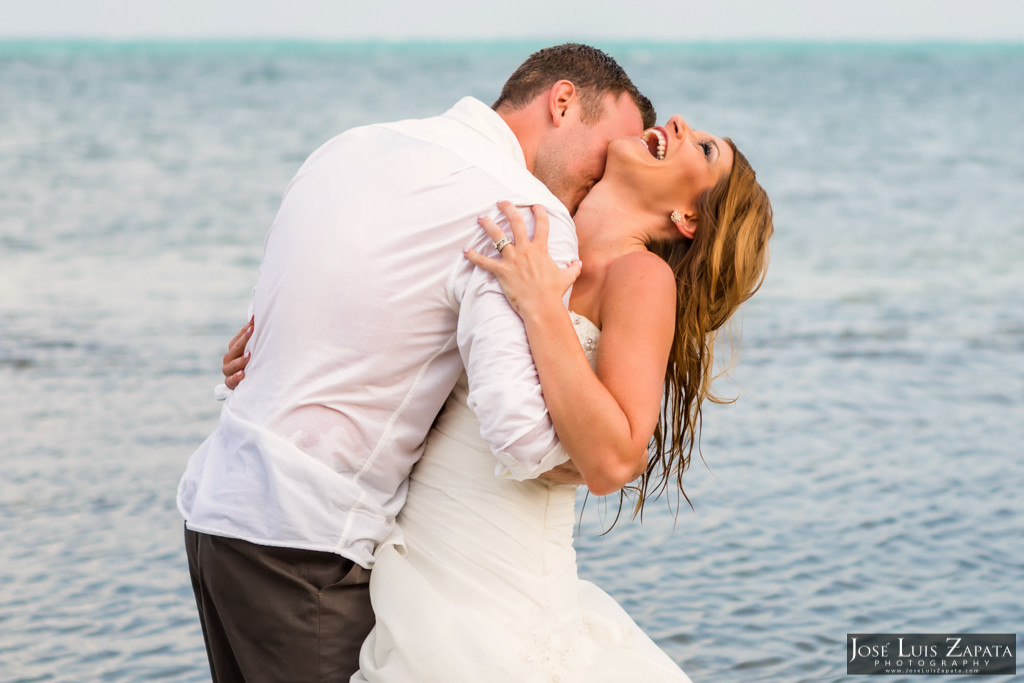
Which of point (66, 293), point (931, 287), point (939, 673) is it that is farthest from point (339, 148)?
point (931, 287)

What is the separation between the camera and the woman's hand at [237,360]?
288 centimetres

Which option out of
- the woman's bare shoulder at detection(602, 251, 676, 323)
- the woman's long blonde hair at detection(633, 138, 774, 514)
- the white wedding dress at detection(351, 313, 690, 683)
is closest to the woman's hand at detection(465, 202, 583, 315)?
the woman's bare shoulder at detection(602, 251, 676, 323)

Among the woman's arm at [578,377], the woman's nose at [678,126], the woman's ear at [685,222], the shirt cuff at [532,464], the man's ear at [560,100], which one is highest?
the man's ear at [560,100]

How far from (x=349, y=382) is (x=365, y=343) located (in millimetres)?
92

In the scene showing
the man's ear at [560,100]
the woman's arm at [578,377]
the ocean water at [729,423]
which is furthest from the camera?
the ocean water at [729,423]

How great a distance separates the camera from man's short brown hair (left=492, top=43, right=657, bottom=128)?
3117 millimetres

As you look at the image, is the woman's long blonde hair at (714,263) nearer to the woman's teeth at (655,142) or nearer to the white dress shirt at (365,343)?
the woman's teeth at (655,142)

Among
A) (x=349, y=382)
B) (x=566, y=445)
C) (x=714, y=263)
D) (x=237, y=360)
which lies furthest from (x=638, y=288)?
(x=237, y=360)

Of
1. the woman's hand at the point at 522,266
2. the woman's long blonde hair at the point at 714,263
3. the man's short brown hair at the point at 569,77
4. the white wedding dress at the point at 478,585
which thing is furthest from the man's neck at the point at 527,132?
the woman's hand at the point at 522,266

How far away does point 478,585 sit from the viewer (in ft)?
8.75

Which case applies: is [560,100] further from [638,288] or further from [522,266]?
[522,266]

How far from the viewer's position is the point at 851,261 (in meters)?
12.5

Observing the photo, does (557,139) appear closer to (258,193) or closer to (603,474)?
(603,474)

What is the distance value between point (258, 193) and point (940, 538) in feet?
40.8
